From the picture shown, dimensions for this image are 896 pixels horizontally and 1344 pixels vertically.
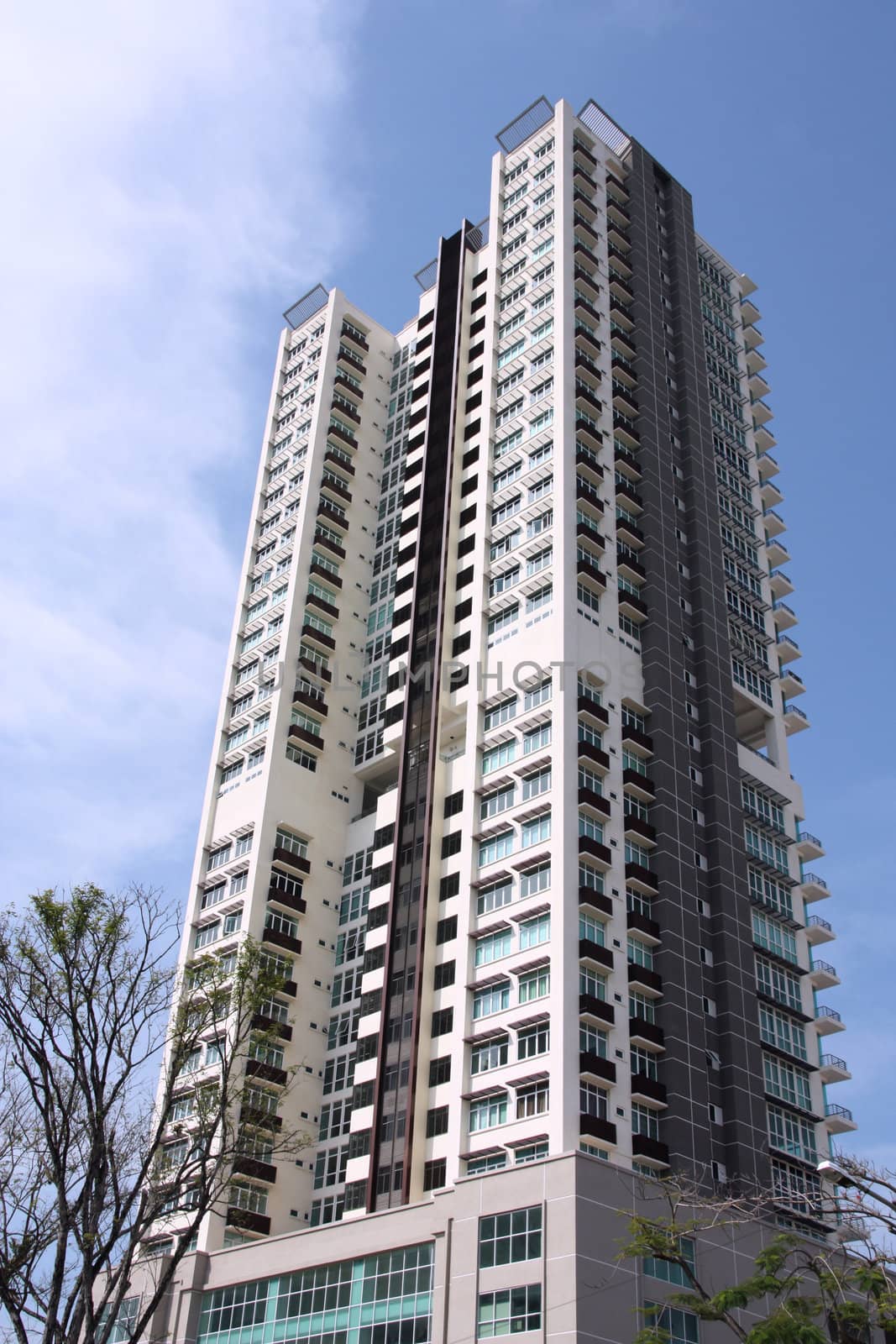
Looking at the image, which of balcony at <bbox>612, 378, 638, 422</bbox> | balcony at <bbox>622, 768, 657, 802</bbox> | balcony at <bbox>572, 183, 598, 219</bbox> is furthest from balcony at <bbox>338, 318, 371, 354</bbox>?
balcony at <bbox>622, 768, 657, 802</bbox>

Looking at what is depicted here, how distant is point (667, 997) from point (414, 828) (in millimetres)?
16124

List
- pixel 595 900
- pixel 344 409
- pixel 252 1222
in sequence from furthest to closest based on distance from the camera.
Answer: pixel 344 409 → pixel 252 1222 → pixel 595 900

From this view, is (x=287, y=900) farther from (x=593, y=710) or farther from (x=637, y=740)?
(x=637, y=740)

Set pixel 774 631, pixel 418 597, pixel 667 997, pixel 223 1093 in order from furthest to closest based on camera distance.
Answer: pixel 774 631 < pixel 418 597 < pixel 667 997 < pixel 223 1093

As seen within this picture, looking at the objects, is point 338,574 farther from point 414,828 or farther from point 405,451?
point 414,828

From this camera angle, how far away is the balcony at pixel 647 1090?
58.1 meters

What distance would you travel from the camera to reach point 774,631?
84500mm

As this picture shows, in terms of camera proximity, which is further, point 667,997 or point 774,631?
point 774,631

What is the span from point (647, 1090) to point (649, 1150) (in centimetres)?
260

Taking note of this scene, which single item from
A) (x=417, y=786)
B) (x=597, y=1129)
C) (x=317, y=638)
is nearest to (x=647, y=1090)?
(x=597, y=1129)

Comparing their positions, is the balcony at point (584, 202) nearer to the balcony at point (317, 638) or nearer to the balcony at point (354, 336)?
the balcony at point (354, 336)

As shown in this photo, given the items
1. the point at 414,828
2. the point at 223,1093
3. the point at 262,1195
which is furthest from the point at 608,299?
the point at 223,1093

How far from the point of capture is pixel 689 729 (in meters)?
72.8

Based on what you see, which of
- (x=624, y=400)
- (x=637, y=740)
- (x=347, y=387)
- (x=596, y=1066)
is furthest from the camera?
(x=347, y=387)
